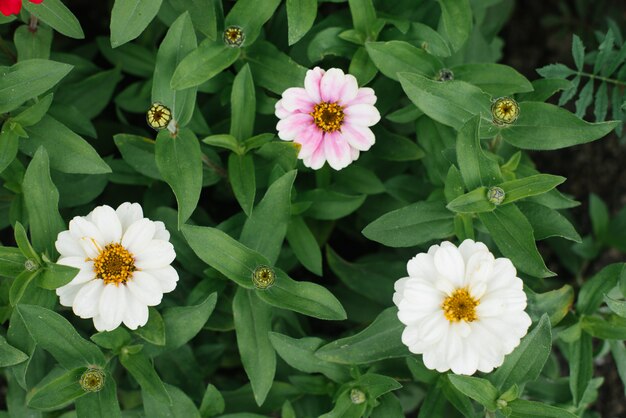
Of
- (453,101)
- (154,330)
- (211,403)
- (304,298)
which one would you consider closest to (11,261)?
(154,330)

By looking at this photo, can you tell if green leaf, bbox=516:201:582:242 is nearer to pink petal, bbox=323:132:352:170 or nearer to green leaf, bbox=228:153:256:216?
pink petal, bbox=323:132:352:170

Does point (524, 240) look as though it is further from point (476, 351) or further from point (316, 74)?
point (316, 74)

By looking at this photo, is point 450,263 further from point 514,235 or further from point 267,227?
point 267,227

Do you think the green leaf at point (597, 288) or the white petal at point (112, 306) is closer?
the white petal at point (112, 306)

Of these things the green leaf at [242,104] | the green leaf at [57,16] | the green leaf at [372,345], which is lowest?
the green leaf at [372,345]

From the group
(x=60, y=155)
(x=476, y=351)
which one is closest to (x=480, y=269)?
(x=476, y=351)

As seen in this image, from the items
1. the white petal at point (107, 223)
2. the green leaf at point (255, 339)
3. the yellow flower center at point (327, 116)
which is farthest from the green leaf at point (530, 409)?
the white petal at point (107, 223)

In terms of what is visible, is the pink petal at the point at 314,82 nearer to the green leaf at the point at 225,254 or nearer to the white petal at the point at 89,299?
the green leaf at the point at 225,254
